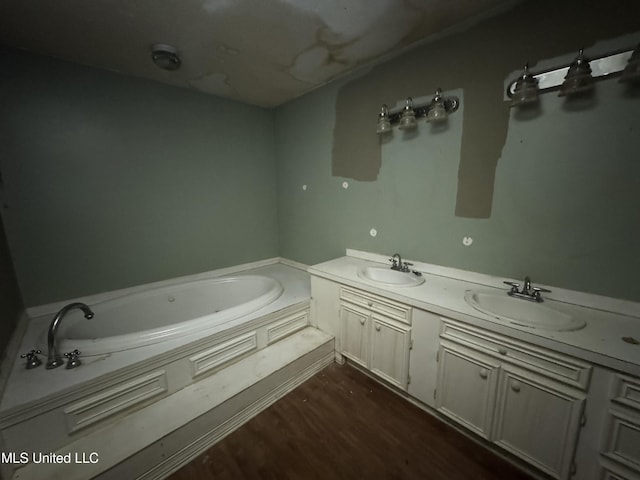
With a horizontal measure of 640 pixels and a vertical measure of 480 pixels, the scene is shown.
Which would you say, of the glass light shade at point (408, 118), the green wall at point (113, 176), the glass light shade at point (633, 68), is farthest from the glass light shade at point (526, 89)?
the green wall at point (113, 176)

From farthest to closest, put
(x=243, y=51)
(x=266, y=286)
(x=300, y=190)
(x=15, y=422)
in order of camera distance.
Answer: (x=300, y=190), (x=266, y=286), (x=243, y=51), (x=15, y=422)

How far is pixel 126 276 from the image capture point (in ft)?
6.90

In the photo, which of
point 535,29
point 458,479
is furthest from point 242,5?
point 458,479

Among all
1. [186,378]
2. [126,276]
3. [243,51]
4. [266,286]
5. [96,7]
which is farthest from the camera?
[266,286]

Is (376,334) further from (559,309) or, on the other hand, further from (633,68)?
(633,68)

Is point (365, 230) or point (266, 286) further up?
point (365, 230)

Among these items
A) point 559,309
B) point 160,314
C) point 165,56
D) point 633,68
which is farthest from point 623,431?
point 165,56

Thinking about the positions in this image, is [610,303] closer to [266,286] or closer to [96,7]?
[266,286]

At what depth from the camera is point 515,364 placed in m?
1.08

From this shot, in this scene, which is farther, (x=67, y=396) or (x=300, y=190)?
(x=300, y=190)

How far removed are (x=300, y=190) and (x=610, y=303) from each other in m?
2.40

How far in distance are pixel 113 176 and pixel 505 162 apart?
2.80m

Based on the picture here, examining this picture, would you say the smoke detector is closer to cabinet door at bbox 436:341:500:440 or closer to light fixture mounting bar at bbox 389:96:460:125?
light fixture mounting bar at bbox 389:96:460:125

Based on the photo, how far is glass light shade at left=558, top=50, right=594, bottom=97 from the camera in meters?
1.08
